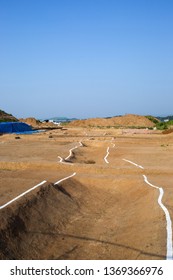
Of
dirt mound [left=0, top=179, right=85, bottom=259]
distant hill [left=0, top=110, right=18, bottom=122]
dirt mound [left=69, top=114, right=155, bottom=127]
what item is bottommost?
dirt mound [left=0, top=179, right=85, bottom=259]

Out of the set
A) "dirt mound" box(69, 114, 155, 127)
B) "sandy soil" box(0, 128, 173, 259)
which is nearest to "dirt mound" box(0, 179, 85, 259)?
"sandy soil" box(0, 128, 173, 259)

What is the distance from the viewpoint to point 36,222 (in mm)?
10953

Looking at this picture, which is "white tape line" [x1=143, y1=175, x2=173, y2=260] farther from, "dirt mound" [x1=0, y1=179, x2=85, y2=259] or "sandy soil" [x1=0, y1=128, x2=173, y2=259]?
"dirt mound" [x1=0, y1=179, x2=85, y2=259]

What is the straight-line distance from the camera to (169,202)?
11.8m

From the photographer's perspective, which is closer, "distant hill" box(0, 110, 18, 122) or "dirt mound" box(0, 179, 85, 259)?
"dirt mound" box(0, 179, 85, 259)

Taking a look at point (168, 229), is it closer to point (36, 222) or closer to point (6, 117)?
point (36, 222)

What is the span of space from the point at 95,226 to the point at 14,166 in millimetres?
9375

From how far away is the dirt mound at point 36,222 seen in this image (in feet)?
29.9

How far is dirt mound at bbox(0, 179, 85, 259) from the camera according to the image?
911 cm

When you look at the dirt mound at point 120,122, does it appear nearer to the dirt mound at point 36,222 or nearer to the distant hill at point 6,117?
the distant hill at point 6,117

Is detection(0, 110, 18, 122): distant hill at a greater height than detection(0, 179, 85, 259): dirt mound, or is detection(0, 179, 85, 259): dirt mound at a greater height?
detection(0, 110, 18, 122): distant hill
